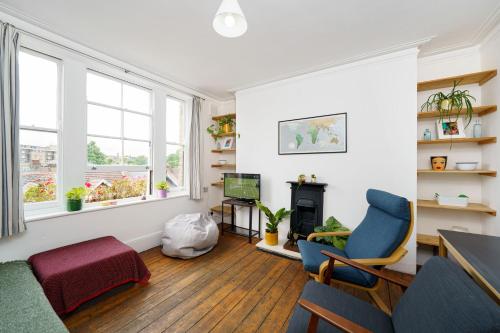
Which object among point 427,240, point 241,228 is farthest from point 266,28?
point 241,228

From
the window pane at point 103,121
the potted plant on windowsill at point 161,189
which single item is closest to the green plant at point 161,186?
the potted plant on windowsill at point 161,189

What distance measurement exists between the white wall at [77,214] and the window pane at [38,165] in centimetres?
13

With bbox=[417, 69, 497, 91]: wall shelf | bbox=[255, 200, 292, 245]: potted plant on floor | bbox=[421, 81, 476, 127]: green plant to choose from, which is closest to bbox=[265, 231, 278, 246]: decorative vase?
bbox=[255, 200, 292, 245]: potted plant on floor

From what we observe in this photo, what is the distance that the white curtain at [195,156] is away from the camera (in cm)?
363

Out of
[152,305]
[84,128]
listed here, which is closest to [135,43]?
[84,128]

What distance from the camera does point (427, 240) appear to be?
Result: 2342mm

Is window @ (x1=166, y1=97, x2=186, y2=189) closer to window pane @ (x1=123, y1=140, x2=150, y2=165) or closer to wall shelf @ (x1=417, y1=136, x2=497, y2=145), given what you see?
window pane @ (x1=123, y1=140, x2=150, y2=165)

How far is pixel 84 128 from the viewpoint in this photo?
7.95 ft

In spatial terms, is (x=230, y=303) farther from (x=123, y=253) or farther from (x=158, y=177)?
(x=158, y=177)

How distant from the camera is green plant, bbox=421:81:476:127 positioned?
7.38 feet

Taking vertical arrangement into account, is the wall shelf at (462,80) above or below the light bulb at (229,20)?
above

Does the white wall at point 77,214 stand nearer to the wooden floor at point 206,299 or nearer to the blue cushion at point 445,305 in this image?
the wooden floor at point 206,299

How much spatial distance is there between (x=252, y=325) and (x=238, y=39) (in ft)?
9.15

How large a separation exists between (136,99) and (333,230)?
3389 mm
